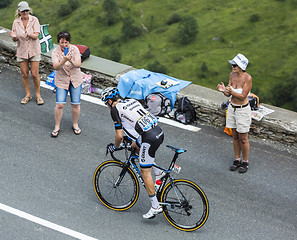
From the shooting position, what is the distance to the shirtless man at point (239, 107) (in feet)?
23.2

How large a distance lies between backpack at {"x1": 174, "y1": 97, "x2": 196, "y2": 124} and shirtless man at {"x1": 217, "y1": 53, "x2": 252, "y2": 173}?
157 centimetres

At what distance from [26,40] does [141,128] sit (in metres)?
4.33

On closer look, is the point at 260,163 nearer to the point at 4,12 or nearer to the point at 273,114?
the point at 273,114

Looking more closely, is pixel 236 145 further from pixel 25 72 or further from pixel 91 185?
pixel 25 72

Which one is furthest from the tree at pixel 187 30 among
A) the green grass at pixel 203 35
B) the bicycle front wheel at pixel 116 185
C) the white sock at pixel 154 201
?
the white sock at pixel 154 201

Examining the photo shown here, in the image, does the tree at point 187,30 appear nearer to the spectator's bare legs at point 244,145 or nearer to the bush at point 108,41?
the bush at point 108,41

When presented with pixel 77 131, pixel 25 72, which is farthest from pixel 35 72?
pixel 77 131

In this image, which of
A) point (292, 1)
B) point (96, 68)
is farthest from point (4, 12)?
point (96, 68)

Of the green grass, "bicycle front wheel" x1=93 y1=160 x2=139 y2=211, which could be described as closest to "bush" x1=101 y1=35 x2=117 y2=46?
the green grass

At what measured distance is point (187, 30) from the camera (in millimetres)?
76750

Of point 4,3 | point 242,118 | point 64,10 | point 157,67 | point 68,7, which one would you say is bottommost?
point 64,10

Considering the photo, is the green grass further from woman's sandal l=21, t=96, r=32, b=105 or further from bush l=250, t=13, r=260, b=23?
woman's sandal l=21, t=96, r=32, b=105

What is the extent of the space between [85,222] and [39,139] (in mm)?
2531

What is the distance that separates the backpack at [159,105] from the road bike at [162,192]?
3.04 m
